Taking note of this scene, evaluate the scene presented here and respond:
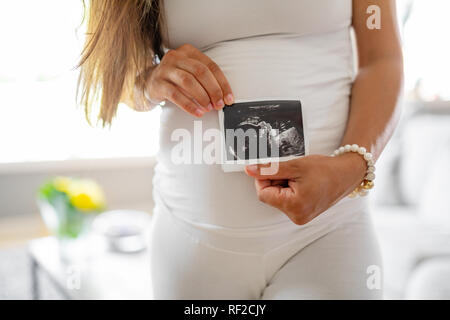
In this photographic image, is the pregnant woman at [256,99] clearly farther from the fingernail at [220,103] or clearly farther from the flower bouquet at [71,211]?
the flower bouquet at [71,211]

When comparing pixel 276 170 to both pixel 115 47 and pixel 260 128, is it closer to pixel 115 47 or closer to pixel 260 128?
pixel 260 128

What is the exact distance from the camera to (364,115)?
0.67m

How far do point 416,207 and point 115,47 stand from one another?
64.5 inches

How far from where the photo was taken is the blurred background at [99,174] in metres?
1.47

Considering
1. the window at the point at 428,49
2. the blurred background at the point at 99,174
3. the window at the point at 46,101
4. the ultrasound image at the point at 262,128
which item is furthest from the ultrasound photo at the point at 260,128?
the window at the point at 428,49

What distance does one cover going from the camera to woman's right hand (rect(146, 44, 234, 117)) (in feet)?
2.08

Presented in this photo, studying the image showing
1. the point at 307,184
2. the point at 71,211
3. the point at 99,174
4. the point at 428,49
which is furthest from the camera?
the point at 99,174

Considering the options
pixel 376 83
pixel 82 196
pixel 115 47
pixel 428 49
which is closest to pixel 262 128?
pixel 376 83

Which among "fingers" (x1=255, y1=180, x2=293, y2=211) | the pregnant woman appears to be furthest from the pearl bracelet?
"fingers" (x1=255, y1=180, x2=293, y2=211)

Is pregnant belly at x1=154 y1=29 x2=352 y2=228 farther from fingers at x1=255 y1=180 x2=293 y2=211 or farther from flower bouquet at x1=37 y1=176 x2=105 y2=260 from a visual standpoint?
flower bouquet at x1=37 y1=176 x2=105 y2=260

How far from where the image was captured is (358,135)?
2.14ft

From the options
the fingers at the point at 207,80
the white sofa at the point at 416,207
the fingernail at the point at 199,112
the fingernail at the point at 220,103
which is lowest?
the white sofa at the point at 416,207

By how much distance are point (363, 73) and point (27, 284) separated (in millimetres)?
2006

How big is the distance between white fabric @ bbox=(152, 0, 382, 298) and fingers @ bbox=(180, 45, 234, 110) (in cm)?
3
